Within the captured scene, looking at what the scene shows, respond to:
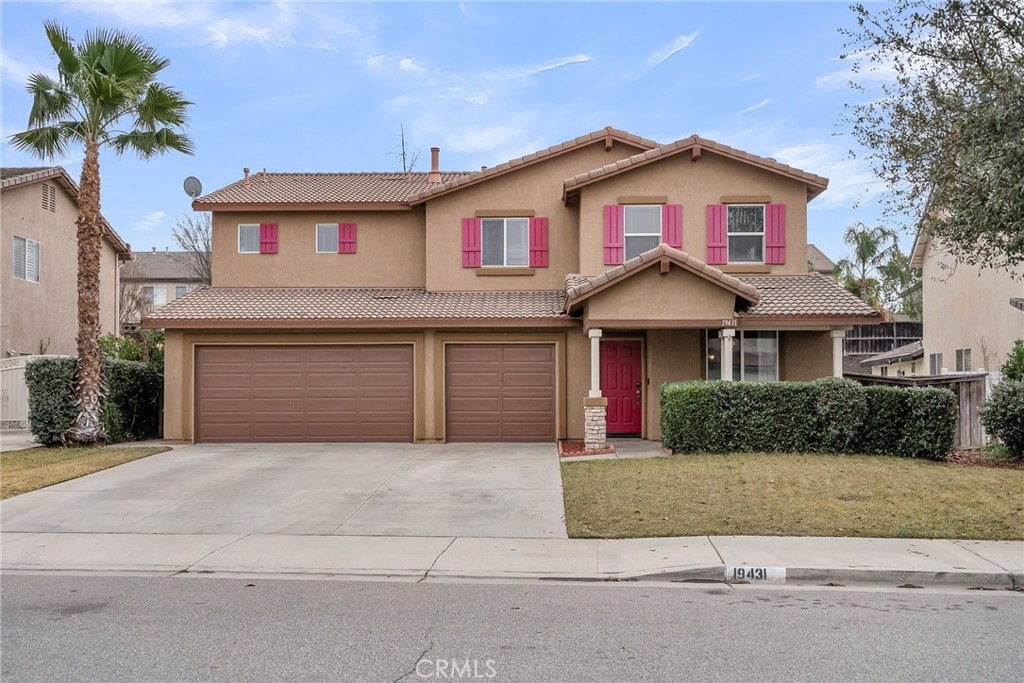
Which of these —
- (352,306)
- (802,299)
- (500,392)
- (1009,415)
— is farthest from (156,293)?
(1009,415)

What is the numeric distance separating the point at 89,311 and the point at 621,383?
11.6 metres

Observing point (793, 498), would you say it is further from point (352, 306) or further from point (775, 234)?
point (352, 306)

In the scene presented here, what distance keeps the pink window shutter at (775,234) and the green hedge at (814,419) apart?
478cm

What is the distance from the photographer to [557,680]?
5113 millimetres

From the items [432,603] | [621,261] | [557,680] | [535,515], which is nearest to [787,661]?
[557,680]

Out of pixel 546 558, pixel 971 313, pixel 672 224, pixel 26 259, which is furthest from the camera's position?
pixel 971 313

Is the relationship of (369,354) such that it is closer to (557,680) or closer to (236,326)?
(236,326)

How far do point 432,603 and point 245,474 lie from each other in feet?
26.1

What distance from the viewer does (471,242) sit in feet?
63.5

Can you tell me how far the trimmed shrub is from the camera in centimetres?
1395

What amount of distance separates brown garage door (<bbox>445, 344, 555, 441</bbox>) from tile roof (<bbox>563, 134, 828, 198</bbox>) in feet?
12.8

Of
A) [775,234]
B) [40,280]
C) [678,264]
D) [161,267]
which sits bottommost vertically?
[678,264]

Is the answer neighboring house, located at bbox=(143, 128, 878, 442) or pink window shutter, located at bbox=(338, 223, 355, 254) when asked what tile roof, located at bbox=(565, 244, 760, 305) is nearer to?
neighboring house, located at bbox=(143, 128, 878, 442)

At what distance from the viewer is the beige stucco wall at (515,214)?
19.3 m
